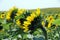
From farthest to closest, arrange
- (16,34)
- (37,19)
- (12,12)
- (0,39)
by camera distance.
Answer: (12,12) < (0,39) < (16,34) < (37,19)

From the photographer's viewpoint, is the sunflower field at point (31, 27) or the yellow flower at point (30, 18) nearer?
the sunflower field at point (31, 27)

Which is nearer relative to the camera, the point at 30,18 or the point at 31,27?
the point at 31,27

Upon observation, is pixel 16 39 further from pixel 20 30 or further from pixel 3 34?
pixel 3 34

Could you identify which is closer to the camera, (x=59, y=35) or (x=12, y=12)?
(x=59, y=35)

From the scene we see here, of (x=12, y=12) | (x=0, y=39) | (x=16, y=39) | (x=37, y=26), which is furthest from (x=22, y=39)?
(x=12, y=12)

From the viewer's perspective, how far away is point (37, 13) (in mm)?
2756

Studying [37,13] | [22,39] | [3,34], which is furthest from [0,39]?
[37,13]

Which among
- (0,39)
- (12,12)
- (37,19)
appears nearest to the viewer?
(37,19)

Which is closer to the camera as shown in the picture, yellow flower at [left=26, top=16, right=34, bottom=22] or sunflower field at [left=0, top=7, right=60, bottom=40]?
sunflower field at [left=0, top=7, right=60, bottom=40]

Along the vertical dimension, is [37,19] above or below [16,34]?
above

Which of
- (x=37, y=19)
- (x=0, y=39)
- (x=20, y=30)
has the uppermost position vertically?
(x=37, y=19)

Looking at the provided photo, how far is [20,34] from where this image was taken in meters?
2.89

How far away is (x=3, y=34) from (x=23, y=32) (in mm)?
523

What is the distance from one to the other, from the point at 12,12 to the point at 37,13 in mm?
1484
